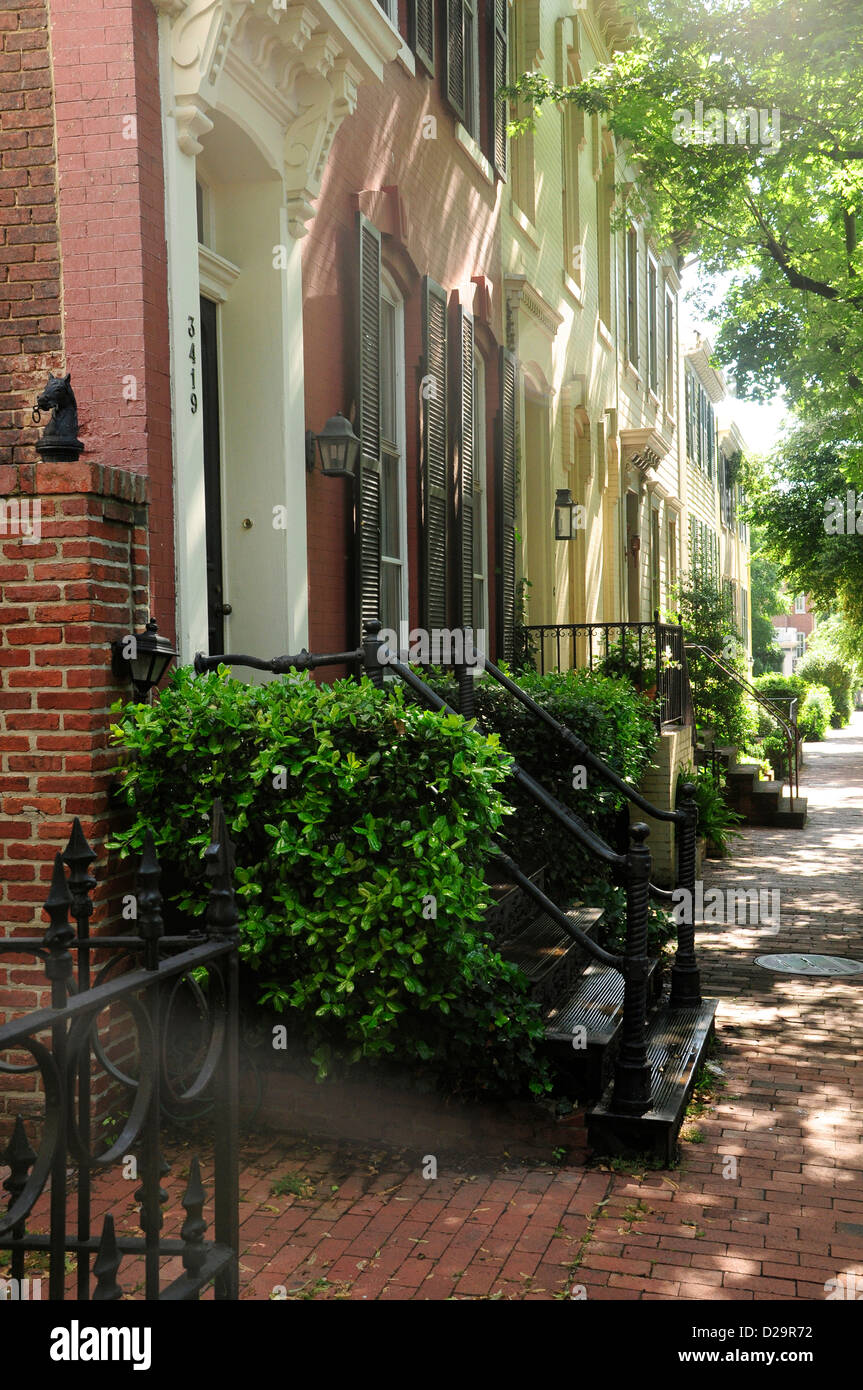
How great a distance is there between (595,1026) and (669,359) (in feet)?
69.6

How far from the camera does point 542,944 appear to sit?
6168 millimetres

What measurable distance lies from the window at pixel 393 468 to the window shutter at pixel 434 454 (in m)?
0.32

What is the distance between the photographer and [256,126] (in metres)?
6.12

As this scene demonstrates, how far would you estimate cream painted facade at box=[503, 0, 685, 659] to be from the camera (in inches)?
509

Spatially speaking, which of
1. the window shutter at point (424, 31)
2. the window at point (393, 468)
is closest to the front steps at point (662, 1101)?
the window at point (393, 468)

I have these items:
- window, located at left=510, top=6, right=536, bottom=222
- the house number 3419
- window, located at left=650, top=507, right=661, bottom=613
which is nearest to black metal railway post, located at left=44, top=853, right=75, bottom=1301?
the house number 3419

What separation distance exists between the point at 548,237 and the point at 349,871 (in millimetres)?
11189

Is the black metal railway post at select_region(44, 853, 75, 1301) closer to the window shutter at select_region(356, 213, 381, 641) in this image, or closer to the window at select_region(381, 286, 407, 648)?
the window shutter at select_region(356, 213, 381, 641)

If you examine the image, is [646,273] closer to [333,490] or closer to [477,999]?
[333,490]

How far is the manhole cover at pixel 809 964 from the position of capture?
7801mm

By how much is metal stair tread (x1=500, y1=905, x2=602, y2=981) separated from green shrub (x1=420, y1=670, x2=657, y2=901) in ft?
1.28

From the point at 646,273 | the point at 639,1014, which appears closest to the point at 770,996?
the point at 639,1014

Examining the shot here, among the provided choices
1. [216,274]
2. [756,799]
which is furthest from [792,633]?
[216,274]
